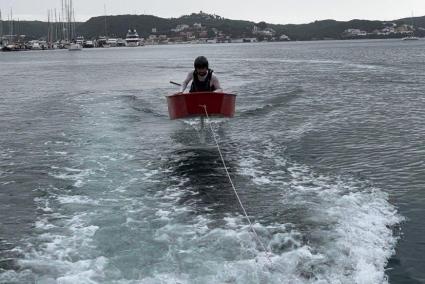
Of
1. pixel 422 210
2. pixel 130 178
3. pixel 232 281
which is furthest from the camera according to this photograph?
pixel 130 178

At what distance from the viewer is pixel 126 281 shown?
6.61 metres

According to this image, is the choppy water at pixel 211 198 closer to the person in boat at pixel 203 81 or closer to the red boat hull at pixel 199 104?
the red boat hull at pixel 199 104

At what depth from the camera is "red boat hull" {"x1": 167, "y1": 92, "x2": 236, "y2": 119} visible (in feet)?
46.5

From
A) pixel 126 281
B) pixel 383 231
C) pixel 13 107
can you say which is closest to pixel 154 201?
→ pixel 126 281

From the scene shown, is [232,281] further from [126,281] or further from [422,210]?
[422,210]

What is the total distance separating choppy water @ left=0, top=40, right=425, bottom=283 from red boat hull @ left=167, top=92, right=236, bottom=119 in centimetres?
100

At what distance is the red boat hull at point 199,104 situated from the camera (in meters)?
14.2

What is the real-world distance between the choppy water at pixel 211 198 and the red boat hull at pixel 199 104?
100 cm

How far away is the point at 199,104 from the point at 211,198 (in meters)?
4.82

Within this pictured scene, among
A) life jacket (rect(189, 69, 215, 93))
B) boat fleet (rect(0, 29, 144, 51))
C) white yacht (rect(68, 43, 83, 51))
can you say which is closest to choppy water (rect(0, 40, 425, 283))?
life jacket (rect(189, 69, 215, 93))

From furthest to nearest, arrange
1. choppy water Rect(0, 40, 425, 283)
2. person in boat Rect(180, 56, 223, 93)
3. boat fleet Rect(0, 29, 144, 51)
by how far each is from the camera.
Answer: boat fleet Rect(0, 29, 144, 51) < person in boat Rect(180, 56, 223, 93) < choppy water Rect(0, 40, 425, 283)

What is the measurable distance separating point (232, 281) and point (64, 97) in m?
21.5

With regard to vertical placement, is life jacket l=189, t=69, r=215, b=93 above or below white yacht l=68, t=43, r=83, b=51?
below

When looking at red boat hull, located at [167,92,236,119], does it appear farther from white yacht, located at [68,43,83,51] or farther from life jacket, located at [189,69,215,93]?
white yacht, located at [68,43,83,51]
